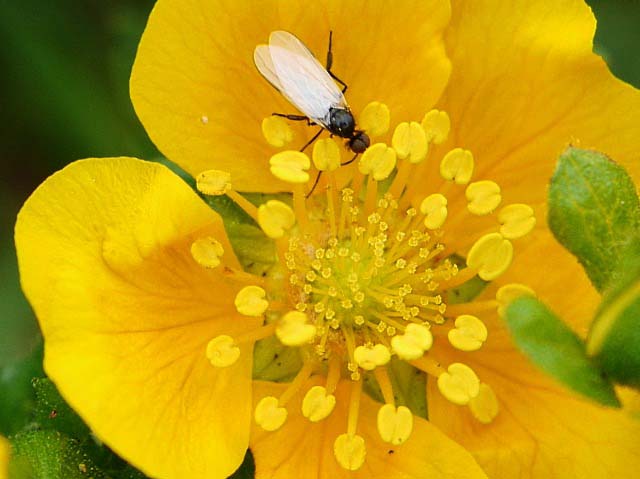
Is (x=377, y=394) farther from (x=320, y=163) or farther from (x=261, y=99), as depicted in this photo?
(x=261, y=99)

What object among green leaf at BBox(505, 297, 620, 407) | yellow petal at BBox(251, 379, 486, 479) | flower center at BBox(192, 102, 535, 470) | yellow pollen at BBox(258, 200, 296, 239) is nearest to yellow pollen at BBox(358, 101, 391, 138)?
flower center at BBox(192, 102, 535, 470)

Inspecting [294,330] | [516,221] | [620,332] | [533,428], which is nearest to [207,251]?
[294,330]

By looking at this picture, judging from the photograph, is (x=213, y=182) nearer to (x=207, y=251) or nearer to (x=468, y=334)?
(x=207, y=251)

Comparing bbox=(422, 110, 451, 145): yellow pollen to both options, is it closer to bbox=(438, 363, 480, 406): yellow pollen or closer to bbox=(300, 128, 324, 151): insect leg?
bbox=(300, 128, 324, 151): insect leg

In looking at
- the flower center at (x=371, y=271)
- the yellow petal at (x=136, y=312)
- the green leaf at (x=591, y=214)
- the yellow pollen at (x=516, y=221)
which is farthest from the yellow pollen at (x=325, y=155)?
the green leaf at (x=591, y=214)

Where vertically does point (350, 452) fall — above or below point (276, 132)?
below
